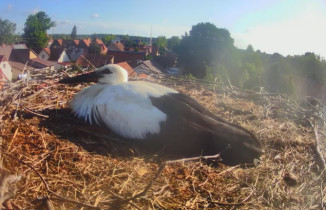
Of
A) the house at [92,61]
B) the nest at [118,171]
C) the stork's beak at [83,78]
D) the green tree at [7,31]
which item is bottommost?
the nest at [118,171]

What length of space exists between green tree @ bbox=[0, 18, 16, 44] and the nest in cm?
3736

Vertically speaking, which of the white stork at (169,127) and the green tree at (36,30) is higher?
the green tree at (36,30)

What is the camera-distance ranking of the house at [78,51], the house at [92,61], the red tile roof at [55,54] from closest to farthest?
the house at [92,61]
the red tile roof at [55,54]
the house at [78,51]

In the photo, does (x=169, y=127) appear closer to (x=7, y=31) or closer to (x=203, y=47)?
(x=203, y=47)

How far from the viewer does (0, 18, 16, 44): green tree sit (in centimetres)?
3409

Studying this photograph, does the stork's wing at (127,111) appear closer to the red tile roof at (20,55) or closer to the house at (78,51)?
the red tile roof at (20,55)

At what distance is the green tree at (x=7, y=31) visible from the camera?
3409cm

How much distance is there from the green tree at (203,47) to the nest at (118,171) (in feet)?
49.5

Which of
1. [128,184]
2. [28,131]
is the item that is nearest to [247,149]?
[128,184]

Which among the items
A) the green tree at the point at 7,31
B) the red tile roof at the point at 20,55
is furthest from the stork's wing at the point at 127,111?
the green tree at the point at 7,31

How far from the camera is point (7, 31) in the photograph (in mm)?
34625

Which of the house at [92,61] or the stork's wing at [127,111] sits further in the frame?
the house at [92,61]

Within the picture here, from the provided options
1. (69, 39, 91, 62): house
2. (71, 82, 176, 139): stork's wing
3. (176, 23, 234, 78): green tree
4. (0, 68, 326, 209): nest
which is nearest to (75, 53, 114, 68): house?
(0, 68, 326, 209): nest

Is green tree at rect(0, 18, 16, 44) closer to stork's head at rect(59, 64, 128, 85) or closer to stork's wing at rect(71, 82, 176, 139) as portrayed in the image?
stork's head at rect(59, 64, 128, 85)
